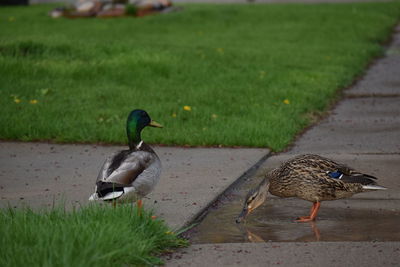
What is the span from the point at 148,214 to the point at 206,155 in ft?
10.4

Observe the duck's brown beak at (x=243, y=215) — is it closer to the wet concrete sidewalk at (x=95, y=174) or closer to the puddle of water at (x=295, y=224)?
the puddle of water at (x=295, y=224)

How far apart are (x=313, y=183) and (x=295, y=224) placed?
1.25 ft

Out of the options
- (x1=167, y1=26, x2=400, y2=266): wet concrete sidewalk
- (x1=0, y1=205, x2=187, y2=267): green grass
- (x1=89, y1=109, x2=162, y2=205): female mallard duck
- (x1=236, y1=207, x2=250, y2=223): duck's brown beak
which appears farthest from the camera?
(x1=236, y1=207, x2=250, y2=223): duck's brown beak

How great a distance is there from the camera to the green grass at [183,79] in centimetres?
1013

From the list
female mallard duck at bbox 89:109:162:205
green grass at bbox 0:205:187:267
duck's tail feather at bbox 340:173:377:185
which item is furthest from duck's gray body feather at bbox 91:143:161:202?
duck's tail feather at bbox 340:173:377:185

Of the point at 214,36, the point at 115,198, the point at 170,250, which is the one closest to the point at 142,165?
the point at 115,198

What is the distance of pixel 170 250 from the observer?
227 inches

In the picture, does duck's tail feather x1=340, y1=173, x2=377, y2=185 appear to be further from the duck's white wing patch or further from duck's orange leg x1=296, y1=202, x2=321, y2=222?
the duck's white wing patch

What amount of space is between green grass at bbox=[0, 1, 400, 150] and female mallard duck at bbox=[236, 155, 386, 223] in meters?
2.43

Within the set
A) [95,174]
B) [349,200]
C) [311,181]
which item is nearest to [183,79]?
Answer: [95,174]

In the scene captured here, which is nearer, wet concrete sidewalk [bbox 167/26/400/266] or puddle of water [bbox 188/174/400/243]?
wet concrete sidewalk [bbox 167/26/400/266]

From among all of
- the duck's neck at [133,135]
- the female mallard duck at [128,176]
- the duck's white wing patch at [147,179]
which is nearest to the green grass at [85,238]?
the female mallard duck at [128,176]

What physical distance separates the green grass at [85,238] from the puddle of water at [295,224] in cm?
51

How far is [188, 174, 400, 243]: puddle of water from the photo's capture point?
6.18m
